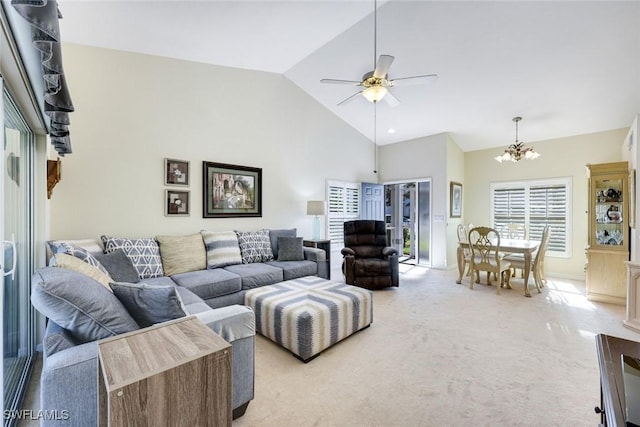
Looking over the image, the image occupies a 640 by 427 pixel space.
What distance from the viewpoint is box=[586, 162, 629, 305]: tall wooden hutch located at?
365 cm

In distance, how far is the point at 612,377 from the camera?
0.93 m

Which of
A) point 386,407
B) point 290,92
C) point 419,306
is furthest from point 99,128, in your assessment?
Answer: point 419,306

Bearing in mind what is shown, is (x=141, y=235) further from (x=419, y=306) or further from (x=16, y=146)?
(x=419, y=306)

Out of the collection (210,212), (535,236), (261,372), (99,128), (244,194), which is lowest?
(261,372)

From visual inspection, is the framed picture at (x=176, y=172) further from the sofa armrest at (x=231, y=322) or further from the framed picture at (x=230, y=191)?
the sofa armrest at (x=231, y=322)

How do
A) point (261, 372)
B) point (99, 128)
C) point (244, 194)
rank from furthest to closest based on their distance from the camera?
point (244, 194), point (99, 128), point (261, 372)

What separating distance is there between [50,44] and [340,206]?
5.01m

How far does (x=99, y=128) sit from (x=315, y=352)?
332 centimetres

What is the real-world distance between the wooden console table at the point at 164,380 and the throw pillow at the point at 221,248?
2.47m

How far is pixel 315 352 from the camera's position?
2.29 metres

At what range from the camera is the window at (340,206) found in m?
5.65

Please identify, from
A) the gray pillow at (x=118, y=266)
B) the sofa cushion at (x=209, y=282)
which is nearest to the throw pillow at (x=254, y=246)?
the sofa cushion at (x=209, y=282)

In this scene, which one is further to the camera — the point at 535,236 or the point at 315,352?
the point at 535,236

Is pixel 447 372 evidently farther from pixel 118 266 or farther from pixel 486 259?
pixel 118 266
